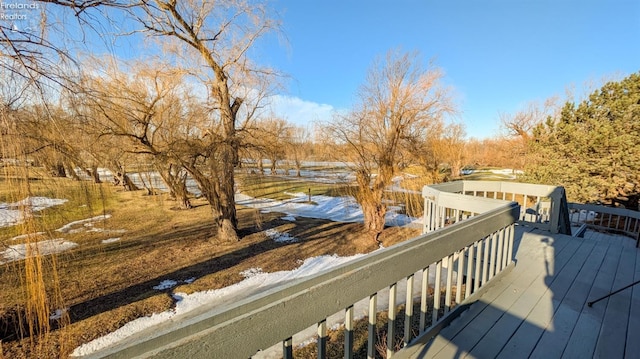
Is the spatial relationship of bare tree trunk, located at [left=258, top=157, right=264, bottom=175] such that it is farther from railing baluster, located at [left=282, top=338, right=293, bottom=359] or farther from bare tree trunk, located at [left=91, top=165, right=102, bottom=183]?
railing baluster, located at [left=282, top=338, right=293, bottom=359]

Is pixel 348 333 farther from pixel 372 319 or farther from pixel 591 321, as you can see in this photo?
pixel 591 321

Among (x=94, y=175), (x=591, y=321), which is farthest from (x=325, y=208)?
(x=591, y=321)

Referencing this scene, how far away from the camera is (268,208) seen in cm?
1277

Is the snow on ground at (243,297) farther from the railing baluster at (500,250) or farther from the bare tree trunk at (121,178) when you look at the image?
the bare tree trunk at (121,178)

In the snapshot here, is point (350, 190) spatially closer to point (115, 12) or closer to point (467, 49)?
point (467, 49)

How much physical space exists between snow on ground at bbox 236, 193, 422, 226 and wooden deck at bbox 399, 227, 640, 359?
6811 mm

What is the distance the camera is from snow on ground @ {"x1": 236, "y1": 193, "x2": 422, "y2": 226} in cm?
1047

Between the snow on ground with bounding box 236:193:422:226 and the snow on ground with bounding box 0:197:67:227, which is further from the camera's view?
the snow on ground with bounding box 236:193:422:226

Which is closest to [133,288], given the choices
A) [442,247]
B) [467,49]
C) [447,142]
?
[442,247]

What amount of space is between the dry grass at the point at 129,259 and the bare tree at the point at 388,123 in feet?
5.52

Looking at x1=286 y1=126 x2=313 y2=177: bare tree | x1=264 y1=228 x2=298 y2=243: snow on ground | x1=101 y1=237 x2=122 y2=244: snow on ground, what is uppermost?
x1=286 y1=126 x2=313 y2=177: bare tree

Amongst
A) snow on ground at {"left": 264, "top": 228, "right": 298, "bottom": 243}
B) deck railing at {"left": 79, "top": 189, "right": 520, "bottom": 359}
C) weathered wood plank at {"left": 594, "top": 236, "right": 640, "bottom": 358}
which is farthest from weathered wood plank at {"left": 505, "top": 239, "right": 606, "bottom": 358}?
snow on ground at {"left": 264, "top": 228, "right": 298, "bottom": 243}

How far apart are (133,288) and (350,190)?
252 inches

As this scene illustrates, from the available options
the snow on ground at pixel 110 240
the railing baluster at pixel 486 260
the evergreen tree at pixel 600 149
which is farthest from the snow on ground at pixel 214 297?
the evergreen tree at pixel 600 149
